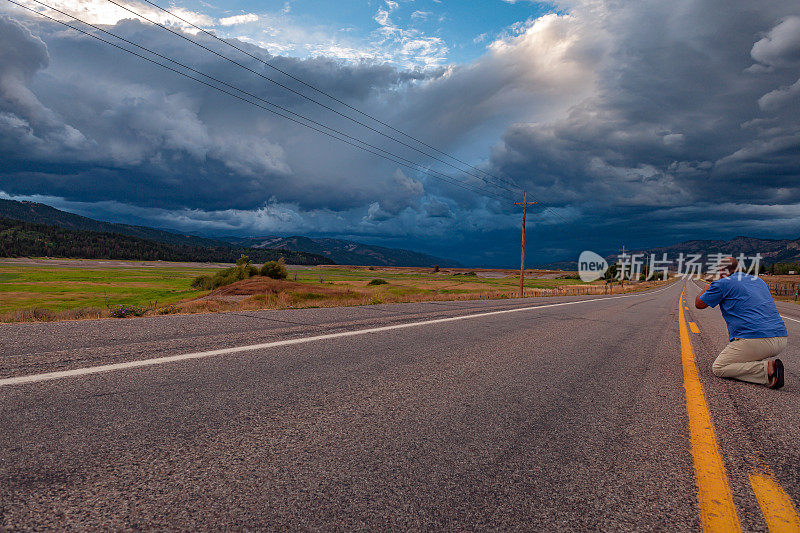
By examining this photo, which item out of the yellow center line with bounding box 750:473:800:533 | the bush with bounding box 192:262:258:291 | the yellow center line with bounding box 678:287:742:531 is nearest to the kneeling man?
the yellow center line with bounding box 678:287:742:531

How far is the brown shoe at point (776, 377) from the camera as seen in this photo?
504 cm

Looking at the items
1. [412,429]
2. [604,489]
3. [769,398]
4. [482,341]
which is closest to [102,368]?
[412,429]

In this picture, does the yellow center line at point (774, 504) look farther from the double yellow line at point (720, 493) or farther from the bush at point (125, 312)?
the bush at point (125, 312)

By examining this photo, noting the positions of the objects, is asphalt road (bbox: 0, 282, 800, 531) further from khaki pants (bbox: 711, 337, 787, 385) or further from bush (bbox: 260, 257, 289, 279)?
bush (bbox: 260, 257, 289, 279)

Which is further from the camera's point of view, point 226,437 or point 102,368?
point 102,368

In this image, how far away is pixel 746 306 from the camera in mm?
5348

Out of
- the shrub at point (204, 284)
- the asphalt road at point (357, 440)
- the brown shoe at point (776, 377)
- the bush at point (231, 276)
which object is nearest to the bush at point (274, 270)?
the bush at point (231, 276)

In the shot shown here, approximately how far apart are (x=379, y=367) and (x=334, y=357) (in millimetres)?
721

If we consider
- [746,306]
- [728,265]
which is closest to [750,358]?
[746,306]

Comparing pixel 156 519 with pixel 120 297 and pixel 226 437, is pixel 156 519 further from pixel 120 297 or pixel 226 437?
pixel 120 297

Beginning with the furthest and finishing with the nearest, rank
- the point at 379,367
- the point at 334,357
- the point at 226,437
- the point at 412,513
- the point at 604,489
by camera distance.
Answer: the point at 334,357, the point at 379,367, the point at 226,437, the point at 604,489, the point at 412,513

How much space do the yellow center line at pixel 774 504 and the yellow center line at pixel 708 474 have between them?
0.15 m

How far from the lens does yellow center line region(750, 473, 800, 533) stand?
7.06 ft

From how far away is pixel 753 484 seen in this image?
2.60 meters
